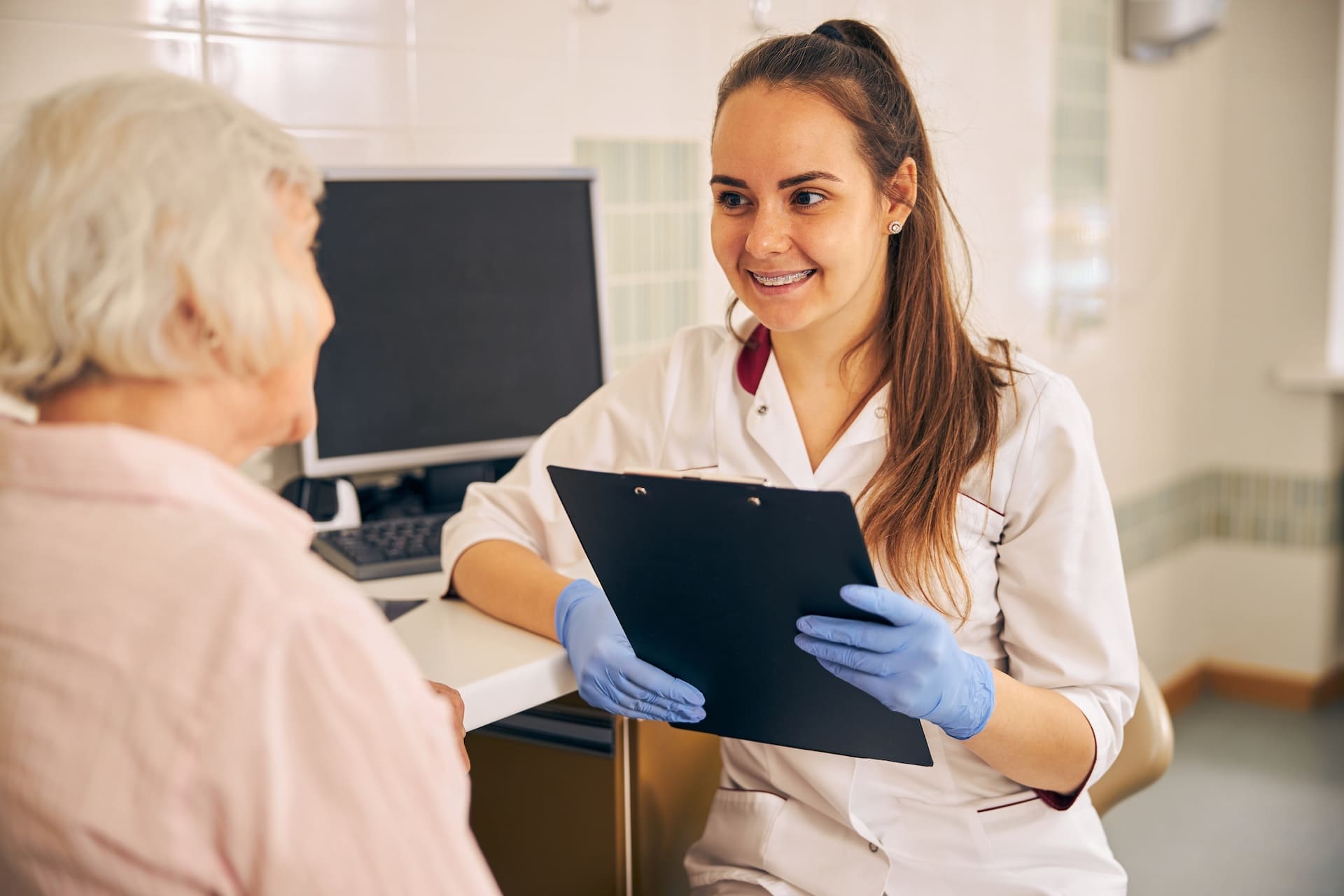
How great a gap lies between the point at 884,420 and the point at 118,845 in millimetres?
933

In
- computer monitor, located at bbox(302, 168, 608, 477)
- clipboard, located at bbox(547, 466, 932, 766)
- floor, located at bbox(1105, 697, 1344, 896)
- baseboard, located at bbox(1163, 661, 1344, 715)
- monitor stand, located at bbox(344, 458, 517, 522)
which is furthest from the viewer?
baseboard, located at bbox(1163, 661, 1344, 715)

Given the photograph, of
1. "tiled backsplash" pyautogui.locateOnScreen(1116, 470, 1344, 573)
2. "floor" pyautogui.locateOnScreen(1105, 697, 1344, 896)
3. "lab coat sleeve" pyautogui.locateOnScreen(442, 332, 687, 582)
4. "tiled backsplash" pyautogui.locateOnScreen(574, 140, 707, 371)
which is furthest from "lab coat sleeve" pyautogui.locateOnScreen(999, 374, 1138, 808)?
"tiled backsplash" pyautogui.locateOnScreen(1116, 470, 1344, 573)

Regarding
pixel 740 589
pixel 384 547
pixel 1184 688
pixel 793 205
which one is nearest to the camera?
pixel 740 589

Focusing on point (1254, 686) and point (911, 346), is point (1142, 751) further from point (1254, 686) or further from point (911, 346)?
point (1254, 686)

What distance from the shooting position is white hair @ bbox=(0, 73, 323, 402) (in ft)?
2.21

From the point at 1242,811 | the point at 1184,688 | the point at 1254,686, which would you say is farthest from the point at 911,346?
the point at 1254,686

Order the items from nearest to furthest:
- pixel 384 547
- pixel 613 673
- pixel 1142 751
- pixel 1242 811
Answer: pixel 613 673 < pixel 1142 751 < pixel 384 547 < pixel 1242 811

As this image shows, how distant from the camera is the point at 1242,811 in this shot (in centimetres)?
293

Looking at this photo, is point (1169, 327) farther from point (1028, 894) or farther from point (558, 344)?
point (1028, 894)

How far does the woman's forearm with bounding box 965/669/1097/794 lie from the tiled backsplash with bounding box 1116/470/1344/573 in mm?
2123

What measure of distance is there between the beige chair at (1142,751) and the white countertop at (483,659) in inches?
25.9

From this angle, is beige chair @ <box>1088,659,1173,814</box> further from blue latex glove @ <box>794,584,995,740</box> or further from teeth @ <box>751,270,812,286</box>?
teeth @ <box>751,270,812,286</box>

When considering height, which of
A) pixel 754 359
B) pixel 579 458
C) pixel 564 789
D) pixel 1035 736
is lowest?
pixel 564 789

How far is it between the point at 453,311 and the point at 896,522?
2.66 ft
